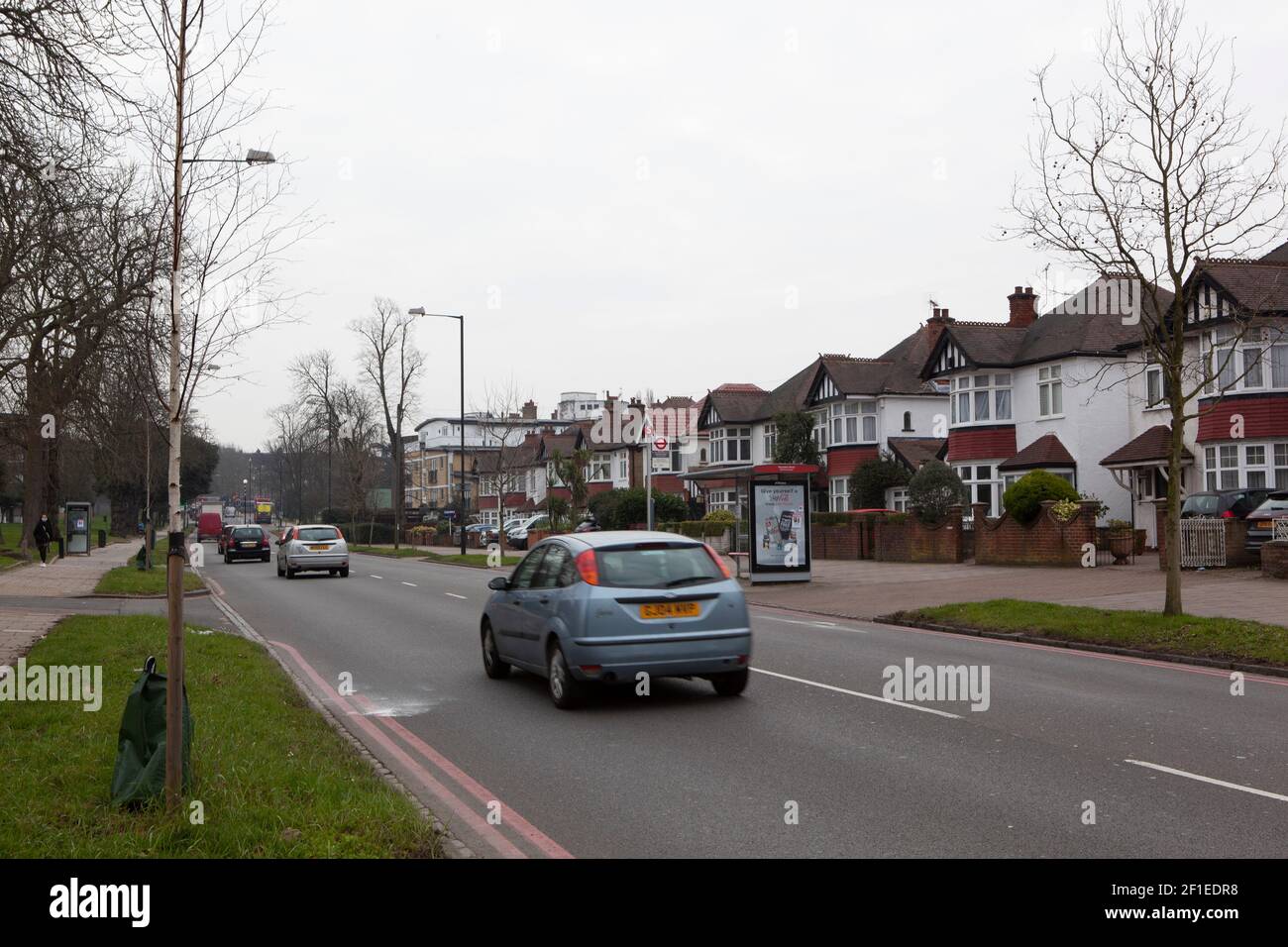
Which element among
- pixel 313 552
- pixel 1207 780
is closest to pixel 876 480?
pixel 313 552

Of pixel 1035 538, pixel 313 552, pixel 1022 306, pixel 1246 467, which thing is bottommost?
pixel 313 552

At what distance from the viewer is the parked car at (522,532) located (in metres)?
56.8

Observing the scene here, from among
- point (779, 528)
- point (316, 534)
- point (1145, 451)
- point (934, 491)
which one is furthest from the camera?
point (934, 491)

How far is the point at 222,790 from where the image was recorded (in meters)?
6.18

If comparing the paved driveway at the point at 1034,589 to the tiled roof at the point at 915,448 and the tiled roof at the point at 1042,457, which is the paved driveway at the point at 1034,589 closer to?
the tiled roof at the point at 1042,457

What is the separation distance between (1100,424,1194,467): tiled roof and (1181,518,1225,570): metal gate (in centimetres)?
826

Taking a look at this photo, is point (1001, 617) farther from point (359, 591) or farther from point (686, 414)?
point (686, 414)

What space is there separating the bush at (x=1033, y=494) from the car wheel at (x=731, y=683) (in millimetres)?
20399

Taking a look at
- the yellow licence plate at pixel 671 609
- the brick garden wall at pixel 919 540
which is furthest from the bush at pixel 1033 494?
the yellow licence plate at pixel 671 609

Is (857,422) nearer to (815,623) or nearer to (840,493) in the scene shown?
(840,493)

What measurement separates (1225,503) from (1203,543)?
4604 millimetres

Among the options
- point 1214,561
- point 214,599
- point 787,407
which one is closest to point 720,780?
point 214,599

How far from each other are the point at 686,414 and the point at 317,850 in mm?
78116

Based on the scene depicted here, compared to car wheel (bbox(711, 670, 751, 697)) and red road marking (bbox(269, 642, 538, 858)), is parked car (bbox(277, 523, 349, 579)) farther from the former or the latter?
car wheel (bbox(711, 670, 751, 697))
